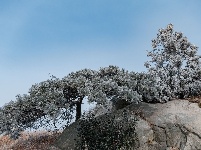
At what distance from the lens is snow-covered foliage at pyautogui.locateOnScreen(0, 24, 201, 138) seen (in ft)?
68.5

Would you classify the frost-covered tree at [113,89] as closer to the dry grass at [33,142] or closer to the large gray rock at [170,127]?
the large gray rock at [170,127]

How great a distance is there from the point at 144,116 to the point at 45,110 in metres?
5.34

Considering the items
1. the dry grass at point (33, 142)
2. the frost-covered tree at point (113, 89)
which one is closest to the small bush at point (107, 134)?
the frost-covered tree at point (113, 89)

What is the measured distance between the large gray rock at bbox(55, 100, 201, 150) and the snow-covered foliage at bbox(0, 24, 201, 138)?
3.82 ft

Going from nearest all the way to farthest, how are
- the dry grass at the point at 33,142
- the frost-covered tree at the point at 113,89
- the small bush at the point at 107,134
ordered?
the frost-covered tree at the point at 113,89, the small bush at the point at 107,134, the dry grass at the point at 33,142

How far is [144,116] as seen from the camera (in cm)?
2234

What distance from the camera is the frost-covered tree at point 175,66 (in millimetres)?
24625

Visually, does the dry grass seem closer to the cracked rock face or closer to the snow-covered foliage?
the snow-covered foliage

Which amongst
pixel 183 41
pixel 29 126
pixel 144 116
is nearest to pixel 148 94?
pixel 144 116

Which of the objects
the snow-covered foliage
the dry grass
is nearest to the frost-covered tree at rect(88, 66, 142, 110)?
the snow-covered foliage

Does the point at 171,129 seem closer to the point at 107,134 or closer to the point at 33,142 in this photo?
the point at 107,134

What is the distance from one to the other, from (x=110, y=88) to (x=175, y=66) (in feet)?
18.5

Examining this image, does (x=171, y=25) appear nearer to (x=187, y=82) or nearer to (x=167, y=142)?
(x=187, y=82)

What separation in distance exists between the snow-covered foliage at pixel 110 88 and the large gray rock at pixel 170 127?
116cm
